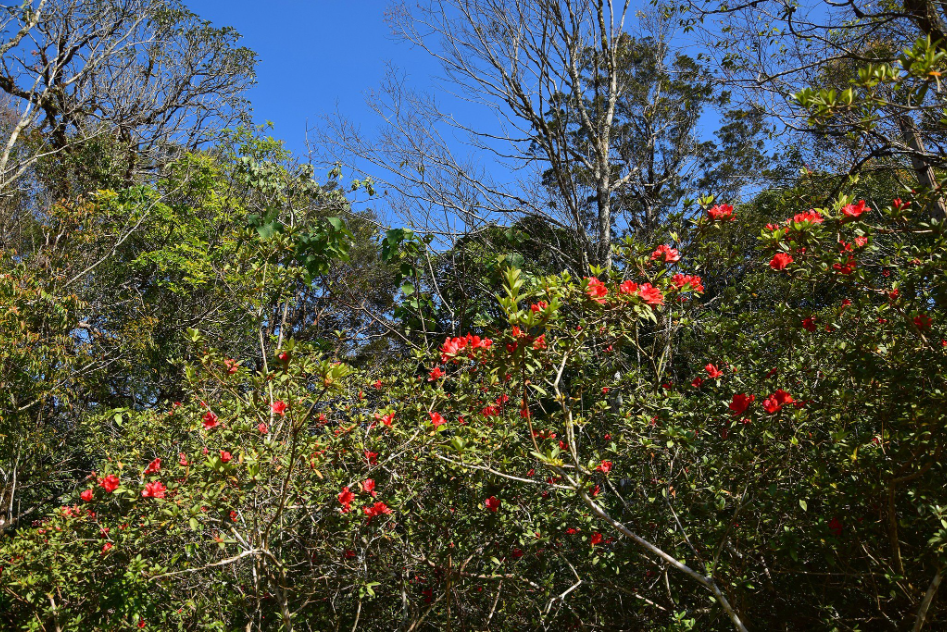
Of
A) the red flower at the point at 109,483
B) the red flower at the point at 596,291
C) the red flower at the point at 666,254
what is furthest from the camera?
the red flower at the point at 109,483

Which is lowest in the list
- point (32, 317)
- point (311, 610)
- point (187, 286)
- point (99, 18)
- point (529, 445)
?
point (311, 610)

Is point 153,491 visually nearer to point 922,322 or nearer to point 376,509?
point 376,509

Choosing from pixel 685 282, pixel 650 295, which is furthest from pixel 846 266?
pixel 650 295

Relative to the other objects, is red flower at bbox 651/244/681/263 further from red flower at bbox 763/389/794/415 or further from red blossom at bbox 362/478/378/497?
red blossom at bbox 362/478/378/497

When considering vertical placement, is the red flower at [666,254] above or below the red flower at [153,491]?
above

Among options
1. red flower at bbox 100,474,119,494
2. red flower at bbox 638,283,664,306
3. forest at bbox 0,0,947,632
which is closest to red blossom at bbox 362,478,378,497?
forest at bbox 0,0,947,632

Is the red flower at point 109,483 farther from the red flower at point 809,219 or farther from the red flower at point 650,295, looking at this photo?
the red flower at point 809,219

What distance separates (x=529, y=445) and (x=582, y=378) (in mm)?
374

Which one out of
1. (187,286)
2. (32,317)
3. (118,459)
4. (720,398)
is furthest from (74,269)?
(720,398)

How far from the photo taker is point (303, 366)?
1.98 metres

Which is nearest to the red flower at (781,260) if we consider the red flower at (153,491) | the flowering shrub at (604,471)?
the flowering shrub at (604,471)

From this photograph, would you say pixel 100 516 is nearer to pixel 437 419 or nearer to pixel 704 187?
pixel 437 419

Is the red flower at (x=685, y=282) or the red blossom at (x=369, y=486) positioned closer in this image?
the red flower at (x=685, y=282)

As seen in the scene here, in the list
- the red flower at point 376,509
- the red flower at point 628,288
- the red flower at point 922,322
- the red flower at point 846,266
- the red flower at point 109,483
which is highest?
the red flower at point 628,288
